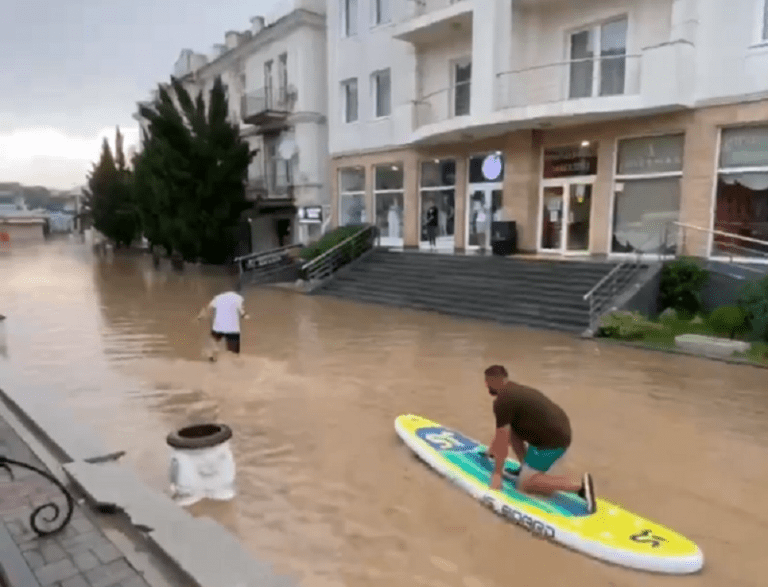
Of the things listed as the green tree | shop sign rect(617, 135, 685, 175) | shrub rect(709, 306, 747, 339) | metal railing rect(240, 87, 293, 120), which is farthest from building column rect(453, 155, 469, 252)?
the green tree

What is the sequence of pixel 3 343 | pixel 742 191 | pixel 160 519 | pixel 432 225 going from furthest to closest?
pixel 432 225 → pixel 742 191 → pixel 3 343 → pixel 160 519

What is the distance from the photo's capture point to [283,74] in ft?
88.6

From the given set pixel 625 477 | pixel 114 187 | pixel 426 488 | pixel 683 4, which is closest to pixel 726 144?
pixel 683 4

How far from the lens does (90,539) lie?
13.2 ft

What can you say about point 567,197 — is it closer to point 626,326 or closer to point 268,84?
point 626,326

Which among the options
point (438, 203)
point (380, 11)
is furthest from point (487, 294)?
point (380, 11)

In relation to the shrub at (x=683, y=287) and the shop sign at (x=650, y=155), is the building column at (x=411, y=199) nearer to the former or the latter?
the shop sign at (x=650, y=155)

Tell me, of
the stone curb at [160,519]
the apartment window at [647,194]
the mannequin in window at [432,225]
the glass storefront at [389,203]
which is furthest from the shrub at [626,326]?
the glass storefront at [389,203]

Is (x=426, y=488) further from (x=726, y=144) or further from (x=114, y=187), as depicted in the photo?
(x=114, y=187)

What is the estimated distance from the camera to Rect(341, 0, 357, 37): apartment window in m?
23.6

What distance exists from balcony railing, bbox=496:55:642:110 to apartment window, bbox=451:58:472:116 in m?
2.23

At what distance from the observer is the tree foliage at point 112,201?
41.9 meters

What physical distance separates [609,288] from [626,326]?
210 cm

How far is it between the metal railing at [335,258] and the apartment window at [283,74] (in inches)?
355
